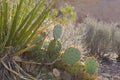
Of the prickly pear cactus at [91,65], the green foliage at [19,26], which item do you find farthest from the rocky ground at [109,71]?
the green foliage at [19,26]

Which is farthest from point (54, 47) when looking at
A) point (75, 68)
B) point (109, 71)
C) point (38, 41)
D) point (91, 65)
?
point (109, 71)

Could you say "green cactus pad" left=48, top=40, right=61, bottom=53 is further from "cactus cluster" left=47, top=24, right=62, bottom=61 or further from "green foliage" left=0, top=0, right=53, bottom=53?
"green foliage" left=0, top=0, right=53, bottom=53

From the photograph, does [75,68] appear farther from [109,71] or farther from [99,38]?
[99,38]

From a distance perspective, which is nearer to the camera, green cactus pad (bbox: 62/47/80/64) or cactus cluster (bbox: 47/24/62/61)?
green cactus pad (bbox: 62/47/80/64)

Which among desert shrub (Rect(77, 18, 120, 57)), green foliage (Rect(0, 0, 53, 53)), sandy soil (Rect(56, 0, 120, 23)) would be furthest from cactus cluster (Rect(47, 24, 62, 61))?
sandy soil (Rect(56, 0, 120, 23))

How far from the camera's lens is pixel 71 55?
5301mm

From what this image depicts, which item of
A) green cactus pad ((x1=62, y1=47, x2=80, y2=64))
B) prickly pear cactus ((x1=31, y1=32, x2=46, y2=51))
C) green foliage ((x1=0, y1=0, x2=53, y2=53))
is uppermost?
green foliage ((x1=0, y1=0, x2=53, y2=53))

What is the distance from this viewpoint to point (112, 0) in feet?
78.1

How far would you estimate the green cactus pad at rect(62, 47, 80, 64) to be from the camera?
209 inches

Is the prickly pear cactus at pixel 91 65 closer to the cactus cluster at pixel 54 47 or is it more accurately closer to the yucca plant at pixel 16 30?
the cactus cluster at pixel 54 47

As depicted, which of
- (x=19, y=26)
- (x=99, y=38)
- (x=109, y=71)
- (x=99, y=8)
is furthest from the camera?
(x=99, y=8)

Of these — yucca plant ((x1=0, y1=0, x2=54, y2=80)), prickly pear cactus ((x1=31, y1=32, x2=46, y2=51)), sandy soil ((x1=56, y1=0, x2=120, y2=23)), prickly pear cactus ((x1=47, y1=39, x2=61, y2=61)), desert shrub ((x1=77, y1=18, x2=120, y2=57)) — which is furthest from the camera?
sandy soil ((x1=56, y1=0, x2=120, y2=23))

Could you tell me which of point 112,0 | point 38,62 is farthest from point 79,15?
point 38,62

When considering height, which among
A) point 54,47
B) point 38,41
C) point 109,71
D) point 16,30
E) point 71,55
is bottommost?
point 109,71
